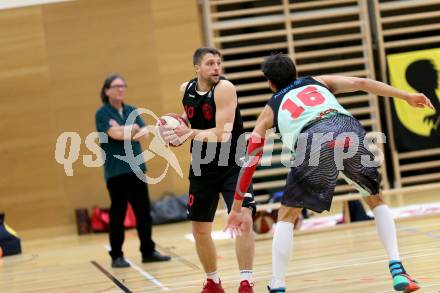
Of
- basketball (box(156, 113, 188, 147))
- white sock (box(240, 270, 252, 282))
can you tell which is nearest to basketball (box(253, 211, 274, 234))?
basketball (box(156, 113, 188, 147))

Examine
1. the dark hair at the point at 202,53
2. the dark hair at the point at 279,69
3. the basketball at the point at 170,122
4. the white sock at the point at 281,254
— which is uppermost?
the dark hair at the point at 202,53

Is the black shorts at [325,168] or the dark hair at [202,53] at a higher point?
the dark hair at [202,53]

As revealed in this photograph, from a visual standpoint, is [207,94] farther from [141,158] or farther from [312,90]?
[141,158]

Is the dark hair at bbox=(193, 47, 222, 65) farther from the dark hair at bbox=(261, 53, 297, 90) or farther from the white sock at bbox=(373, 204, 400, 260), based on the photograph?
the white sock at bbox=(373, 204, 400, 260)

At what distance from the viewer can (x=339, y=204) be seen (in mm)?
13203

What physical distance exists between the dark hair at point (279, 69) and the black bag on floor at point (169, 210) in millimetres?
7444

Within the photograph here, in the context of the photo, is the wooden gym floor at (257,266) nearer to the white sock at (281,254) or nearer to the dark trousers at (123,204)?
the dark trousers at (123,204)

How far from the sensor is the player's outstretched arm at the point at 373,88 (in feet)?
17.5

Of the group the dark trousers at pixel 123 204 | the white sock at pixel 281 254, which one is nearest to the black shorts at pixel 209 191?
the white sock at pixel 281 254

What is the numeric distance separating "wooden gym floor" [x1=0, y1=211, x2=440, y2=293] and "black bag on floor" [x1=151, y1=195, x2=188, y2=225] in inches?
57.9

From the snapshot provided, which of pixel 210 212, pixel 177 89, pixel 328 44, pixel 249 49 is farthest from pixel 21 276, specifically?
pixel 328 44

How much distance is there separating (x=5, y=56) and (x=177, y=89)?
2678 mm

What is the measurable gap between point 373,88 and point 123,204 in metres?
Answer: 3.96

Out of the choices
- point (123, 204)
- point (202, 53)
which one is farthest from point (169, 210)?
point (202, 53)
